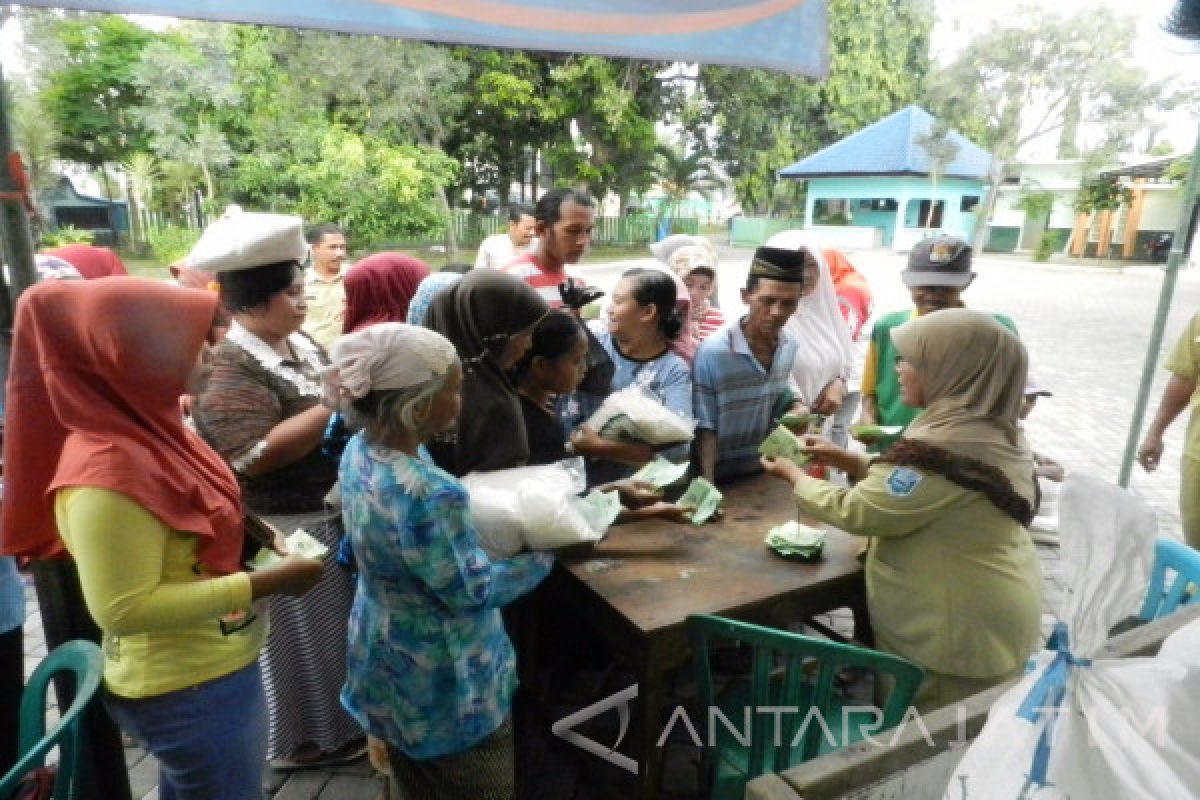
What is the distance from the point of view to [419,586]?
64.7 inches

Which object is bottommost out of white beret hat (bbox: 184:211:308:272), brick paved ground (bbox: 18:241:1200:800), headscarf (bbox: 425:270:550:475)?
brick paved ground (bbox: 18:241:1200:800)

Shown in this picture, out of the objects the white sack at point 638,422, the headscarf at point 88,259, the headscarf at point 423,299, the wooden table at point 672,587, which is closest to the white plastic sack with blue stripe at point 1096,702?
the wooden table at point 672,587

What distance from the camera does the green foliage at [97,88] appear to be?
50.0 ft

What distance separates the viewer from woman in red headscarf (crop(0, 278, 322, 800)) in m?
1.30

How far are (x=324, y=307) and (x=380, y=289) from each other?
64.8 inches

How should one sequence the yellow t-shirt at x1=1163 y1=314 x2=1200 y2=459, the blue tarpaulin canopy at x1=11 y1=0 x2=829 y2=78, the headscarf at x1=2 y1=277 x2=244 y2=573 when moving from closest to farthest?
the blue tarpaulin canopy at x1=11 y1=0 x2=829 y2=78
the headscarf at x1=2 y1=277 x2=244 y2=573
the yellow t-shirt at x1=1163 y1=314 x2=1200 y2=459

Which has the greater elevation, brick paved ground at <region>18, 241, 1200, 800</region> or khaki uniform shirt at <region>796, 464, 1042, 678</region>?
khaki uniform shirt at <region>796, 464, 1042, 678</region>

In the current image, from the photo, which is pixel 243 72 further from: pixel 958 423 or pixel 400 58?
pixel 958 423

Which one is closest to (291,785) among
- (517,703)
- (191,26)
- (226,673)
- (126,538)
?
(517,703)

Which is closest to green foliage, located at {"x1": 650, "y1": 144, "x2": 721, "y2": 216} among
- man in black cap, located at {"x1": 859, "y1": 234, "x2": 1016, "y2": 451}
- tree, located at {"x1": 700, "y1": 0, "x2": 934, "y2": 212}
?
tree, located at {"x1": 700, "y1": 0, "x2": 934, "y2": 212}

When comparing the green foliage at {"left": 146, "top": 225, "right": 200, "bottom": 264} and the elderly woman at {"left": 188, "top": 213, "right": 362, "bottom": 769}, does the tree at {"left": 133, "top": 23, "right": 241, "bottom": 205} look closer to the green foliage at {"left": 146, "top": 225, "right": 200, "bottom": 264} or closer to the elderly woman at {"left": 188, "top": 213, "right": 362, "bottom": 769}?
the green foliage at {"left": 146, "top": 225, "right": 200, "bottom": 264}

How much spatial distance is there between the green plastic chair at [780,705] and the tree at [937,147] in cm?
2660

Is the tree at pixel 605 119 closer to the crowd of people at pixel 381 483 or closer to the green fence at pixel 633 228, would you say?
the green fence at pixel 633 228

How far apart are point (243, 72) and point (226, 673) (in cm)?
1741
